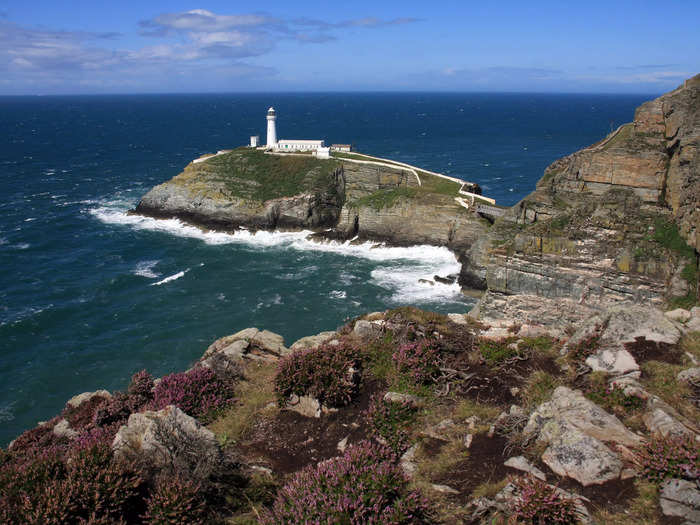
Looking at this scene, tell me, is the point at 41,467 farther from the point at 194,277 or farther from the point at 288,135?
the point at 288,135

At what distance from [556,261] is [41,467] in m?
25.0

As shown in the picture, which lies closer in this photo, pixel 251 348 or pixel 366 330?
pixel 366 330

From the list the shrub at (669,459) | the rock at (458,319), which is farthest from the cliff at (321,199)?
the shrub at (669,459)

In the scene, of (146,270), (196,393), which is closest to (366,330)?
(196,393)

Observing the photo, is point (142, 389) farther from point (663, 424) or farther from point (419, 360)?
point (663, 424)

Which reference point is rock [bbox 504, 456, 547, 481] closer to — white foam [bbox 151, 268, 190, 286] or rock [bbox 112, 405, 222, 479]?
rock [bbox 112, 405, 222, 479]

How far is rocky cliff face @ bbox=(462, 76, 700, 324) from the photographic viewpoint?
77.4 feet

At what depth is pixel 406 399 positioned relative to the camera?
33.5 feet

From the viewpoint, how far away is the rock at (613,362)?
9680mm

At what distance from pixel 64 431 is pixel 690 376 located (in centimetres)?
1365

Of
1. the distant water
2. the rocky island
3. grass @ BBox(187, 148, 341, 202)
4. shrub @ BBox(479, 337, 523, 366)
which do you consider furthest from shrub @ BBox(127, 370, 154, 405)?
grass @ BBox(187, 148, 341, 202)

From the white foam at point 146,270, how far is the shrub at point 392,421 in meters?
41.3

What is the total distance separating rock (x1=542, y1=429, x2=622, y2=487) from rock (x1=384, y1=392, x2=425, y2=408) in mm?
3074

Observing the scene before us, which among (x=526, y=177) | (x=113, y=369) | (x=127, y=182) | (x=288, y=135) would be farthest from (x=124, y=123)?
(x=113, y=369)
